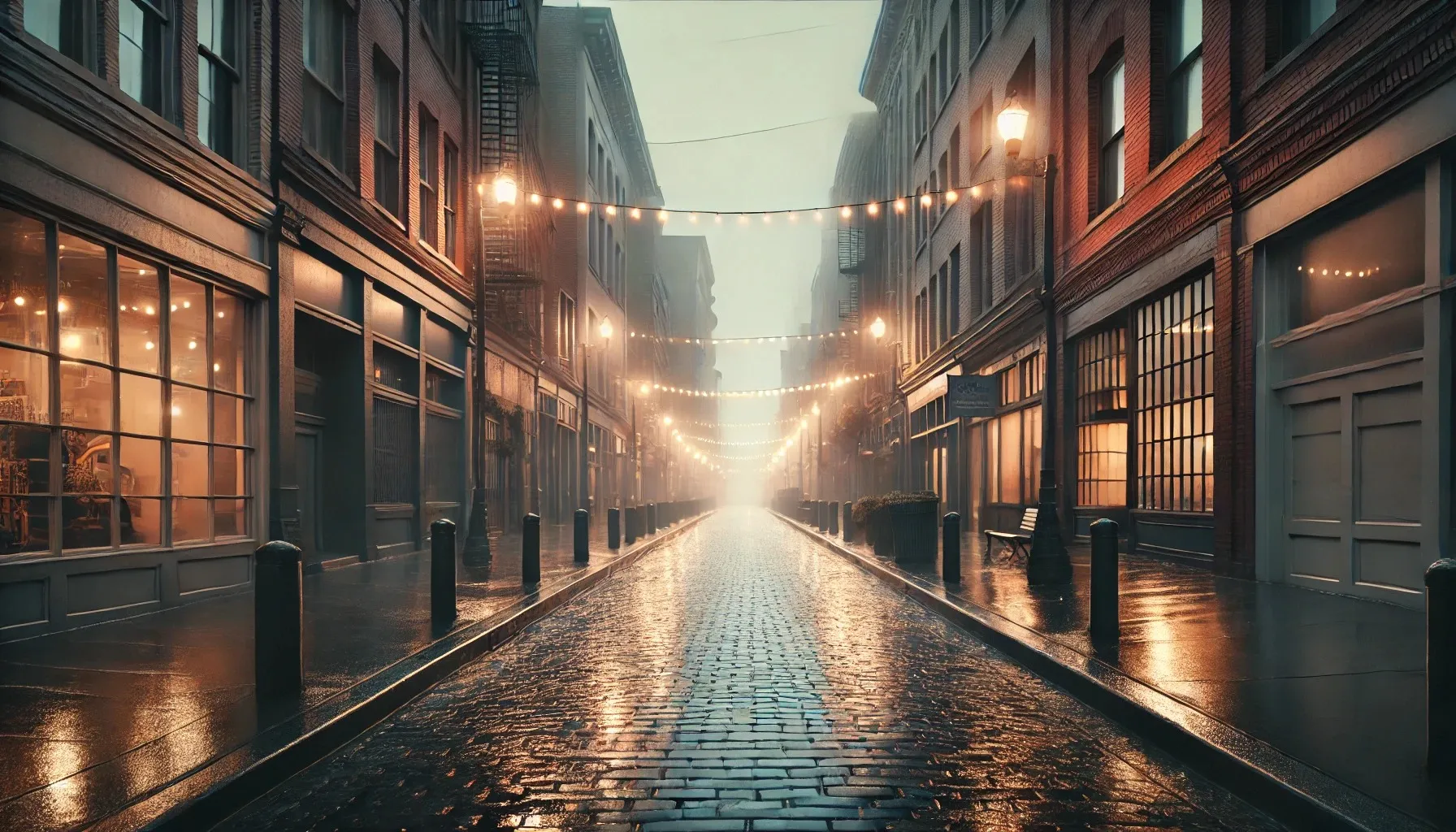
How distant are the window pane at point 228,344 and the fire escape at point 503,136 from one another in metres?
10.9

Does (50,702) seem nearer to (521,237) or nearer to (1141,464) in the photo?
(1141,464)

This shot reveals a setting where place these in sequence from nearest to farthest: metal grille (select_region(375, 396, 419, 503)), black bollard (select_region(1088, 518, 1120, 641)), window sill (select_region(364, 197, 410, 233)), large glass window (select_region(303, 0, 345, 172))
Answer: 1. black bollard (select_region(1088, 518, 1120, 641))
2. large glass window (select_region(303, 0, 345, 172))
3. window sill (select_region(364, 197, 410, 233))
4. metal grille (select_region(375, 396, 419, 503))

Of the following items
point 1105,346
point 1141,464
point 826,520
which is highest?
point 1105,346

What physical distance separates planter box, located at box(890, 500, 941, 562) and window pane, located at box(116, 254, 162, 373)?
33.1 feet

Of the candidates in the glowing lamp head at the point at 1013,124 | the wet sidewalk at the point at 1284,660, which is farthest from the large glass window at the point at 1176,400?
the glowing lamp head at the point at 1013,124

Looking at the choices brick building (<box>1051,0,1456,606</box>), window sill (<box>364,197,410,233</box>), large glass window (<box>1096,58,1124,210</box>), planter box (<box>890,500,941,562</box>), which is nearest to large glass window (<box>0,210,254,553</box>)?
window sill (<box>364,197,410,233</box>)

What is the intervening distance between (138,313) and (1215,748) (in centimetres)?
987

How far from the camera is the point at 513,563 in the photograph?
56.0ft

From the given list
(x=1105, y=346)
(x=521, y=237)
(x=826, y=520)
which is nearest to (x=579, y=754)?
(x=1105, y=346)

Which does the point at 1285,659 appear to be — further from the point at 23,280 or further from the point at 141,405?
the point at 141,405

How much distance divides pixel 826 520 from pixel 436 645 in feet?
80.4

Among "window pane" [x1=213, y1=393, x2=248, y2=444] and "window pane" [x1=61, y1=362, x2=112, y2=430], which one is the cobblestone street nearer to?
"window pane" [x1=61, y1=362, x2=112, y2=430]

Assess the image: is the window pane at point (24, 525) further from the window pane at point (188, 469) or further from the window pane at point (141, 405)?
the window pane at point (188, 469)

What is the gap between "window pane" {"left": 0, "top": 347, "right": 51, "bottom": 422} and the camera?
8750mm
